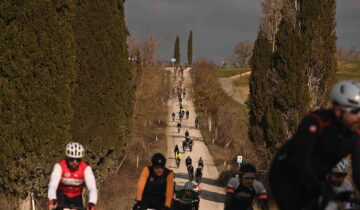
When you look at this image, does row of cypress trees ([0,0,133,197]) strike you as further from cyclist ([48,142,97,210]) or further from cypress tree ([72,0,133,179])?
cyclist ([48,142,97,210])

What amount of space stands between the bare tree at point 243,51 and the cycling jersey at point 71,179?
15546 centimetres

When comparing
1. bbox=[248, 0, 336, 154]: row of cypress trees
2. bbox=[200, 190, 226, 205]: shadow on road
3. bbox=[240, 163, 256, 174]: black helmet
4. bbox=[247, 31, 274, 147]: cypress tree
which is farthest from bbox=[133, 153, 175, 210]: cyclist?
bbox=[247, 31, 274, 147]: cypress tree

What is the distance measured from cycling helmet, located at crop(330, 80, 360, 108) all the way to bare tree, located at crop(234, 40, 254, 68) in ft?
519

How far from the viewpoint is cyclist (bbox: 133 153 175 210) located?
354 inches

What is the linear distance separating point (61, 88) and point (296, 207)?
49.3 feet

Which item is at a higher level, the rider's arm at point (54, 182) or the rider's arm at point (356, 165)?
the rider's arm at point (356, 165)

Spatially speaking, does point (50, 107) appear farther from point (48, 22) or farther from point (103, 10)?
point (103, 10)

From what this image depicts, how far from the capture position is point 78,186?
310 inches

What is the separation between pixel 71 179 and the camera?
25.4 ft

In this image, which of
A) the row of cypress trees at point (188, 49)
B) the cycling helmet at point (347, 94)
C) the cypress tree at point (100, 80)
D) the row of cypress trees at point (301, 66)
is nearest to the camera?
the cycling helmet at point (347, 94)

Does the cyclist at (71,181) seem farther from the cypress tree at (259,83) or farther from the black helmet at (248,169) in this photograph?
the cypress tree at (259,83)

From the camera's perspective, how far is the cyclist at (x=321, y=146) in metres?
4.29

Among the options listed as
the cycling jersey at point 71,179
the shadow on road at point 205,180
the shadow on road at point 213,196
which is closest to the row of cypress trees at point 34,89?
the cycling jersey at point 71,179

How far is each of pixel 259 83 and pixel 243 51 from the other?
125m
